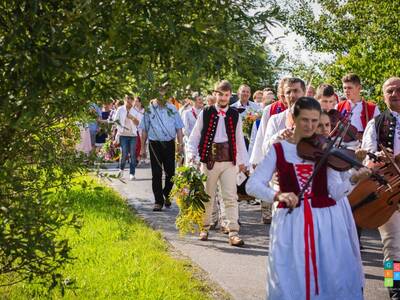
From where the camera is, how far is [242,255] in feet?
26.2

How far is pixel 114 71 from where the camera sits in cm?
343

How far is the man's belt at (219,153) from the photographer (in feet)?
29.3

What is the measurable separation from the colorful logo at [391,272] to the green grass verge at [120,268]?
5.19ft

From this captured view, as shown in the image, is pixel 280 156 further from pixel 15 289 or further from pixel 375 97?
pixel 375 97

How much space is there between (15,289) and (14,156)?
266cm

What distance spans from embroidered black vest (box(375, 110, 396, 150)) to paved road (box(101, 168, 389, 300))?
1.37 m

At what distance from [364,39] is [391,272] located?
11236 millimetres

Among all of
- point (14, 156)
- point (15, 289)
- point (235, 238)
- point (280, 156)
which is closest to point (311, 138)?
point (280, 156)

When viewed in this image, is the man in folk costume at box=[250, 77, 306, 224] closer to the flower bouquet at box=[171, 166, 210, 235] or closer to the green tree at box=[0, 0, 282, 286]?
the flower bouquet at box=[171, 166, 210, 235]

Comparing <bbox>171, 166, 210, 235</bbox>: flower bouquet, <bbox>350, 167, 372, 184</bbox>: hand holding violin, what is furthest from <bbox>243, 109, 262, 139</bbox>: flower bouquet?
<bbox>350, 167, 372, 184</bbox>: hand holding violin

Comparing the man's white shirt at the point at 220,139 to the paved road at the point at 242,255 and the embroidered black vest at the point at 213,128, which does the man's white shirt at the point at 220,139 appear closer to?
the embroidered black vest at the point at 213,128

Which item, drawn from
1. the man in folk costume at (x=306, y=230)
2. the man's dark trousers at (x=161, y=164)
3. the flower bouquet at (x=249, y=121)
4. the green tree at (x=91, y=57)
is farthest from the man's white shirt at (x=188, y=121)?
the green tree at (x=91, y=57)

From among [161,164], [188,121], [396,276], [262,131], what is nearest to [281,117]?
[262,131]

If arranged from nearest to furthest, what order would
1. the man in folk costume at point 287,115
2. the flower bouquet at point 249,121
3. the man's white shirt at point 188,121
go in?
the man in folk costume at point 287,115 < the flower bouquet at point 249,121 < the man's white shirt at point 188,121
